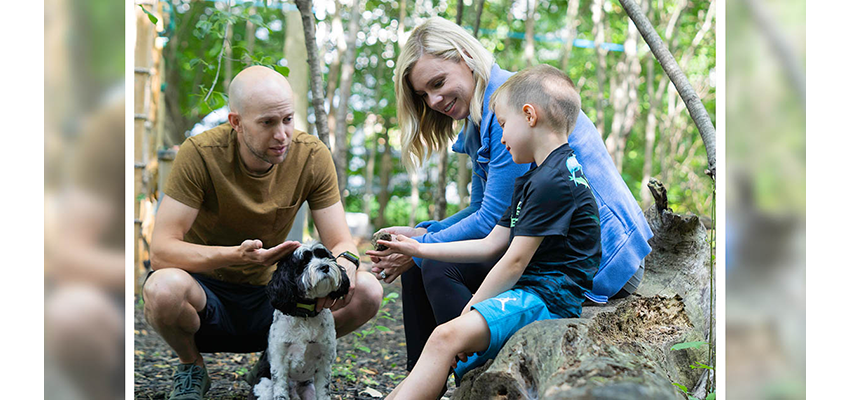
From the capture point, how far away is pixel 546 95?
238 centimetres

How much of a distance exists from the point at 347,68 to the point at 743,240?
6091mm

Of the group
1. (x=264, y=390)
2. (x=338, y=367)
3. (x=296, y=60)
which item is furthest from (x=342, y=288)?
(x=296, y=60)

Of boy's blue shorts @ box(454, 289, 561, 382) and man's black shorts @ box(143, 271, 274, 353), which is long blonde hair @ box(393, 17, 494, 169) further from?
man's black shorts @ box(143, 271, 274, 353)

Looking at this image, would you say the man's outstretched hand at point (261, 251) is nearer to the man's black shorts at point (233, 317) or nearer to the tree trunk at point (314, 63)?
the man's black shorts at point (233, 317)

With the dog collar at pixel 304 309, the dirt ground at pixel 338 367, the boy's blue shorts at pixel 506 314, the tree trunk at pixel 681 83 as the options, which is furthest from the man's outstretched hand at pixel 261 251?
the tree trunk at pixel 681 83

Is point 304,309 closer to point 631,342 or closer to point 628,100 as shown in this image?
point 631,342

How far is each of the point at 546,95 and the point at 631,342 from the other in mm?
949

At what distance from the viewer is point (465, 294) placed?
271 centimetres

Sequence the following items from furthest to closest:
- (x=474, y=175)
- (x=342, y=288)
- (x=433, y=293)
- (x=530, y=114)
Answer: (x=474, y=175) < (x=433, y=293) < (x=342, y=288) < (x=530, y=114)

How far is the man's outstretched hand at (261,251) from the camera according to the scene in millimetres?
2543

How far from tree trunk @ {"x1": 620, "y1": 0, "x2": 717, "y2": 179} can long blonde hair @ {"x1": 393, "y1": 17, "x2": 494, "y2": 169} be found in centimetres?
68

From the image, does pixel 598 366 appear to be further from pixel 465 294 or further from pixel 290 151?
pixel 290 151

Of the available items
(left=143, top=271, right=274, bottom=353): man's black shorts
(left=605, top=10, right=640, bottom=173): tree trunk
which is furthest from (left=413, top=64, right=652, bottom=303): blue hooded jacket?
(left=605, top=10, right=640, bottom=173): tree trunk
